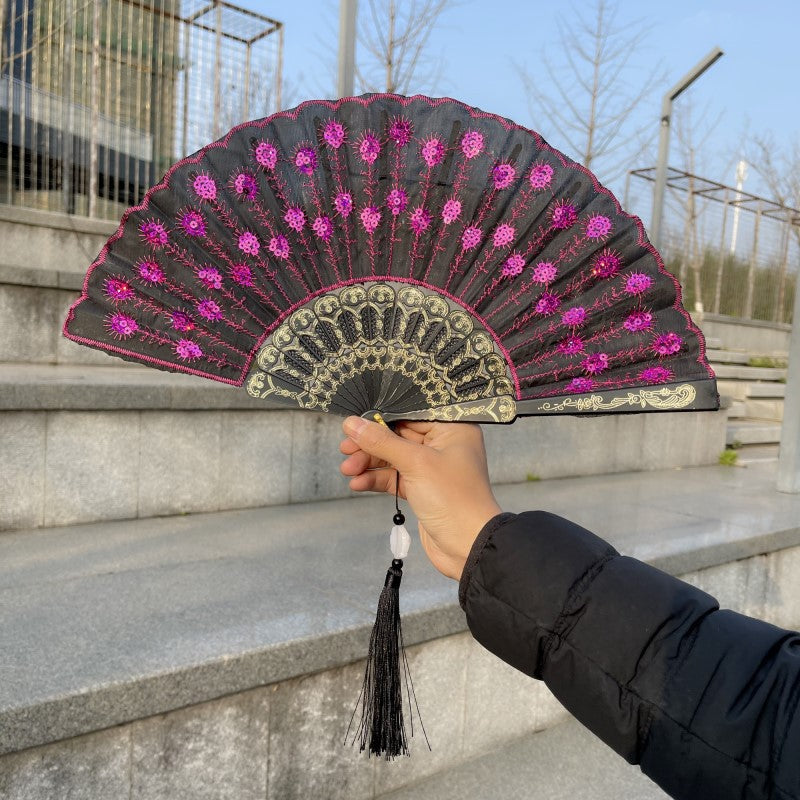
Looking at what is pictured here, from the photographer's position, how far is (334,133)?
1.45 metres

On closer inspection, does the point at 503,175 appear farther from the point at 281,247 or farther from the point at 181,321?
the point at 181,321

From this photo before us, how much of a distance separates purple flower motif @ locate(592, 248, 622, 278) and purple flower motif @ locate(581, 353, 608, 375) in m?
0.16

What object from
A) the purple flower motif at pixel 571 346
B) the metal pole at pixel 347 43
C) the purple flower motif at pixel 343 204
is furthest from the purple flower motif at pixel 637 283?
the metal pole at pixel 347 43

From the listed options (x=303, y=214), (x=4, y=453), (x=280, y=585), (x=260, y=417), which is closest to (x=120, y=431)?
(x=4, y=453)

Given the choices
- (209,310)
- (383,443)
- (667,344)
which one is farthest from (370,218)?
(667,344)

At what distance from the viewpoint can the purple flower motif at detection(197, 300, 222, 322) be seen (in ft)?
4.90

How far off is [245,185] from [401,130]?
325 millimetres

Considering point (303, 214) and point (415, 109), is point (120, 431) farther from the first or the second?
point (415, 109)

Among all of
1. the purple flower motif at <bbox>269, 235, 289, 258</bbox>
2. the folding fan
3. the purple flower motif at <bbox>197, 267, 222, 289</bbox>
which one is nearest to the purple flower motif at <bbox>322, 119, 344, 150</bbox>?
the folding fan

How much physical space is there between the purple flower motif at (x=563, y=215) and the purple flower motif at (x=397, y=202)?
29cm

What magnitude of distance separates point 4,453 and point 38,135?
4147 mm

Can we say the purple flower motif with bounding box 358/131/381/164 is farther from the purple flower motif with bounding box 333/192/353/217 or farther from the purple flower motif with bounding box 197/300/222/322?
the purple flower motif with bounding box 197/300/222/322

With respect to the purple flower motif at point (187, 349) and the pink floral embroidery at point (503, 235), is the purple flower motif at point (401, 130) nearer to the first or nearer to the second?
the pink floral embroidery at point (503, 235)

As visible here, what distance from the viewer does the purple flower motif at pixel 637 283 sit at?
1.42m
